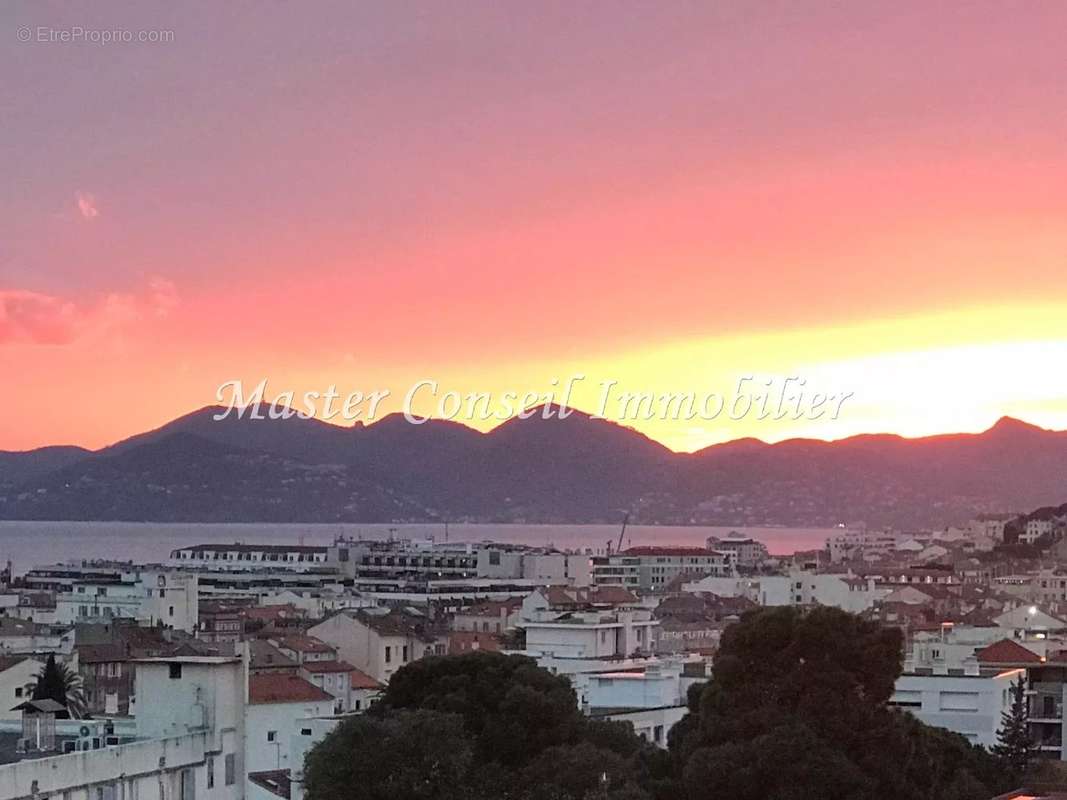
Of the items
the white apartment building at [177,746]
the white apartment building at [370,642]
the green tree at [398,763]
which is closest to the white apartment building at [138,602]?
the white apartment building at [370,642]

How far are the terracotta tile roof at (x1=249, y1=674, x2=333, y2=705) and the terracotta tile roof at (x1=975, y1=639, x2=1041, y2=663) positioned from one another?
1726cm

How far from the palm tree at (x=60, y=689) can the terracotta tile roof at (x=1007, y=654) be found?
873 inches

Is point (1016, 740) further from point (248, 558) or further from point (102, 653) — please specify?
point (248, 558)

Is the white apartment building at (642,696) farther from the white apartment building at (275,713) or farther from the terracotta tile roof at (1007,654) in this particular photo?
the terracotta tile roof at (1007,654)

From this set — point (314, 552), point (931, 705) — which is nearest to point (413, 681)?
point (931, 705)

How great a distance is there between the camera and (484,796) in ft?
105

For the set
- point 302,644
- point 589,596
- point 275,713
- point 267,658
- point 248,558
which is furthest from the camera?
point 248,558

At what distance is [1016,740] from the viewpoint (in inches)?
1631

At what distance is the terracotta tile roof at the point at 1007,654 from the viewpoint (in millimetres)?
54281

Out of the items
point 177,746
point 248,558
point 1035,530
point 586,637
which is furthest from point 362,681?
point 1035,530

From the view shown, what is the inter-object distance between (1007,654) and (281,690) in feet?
64.3

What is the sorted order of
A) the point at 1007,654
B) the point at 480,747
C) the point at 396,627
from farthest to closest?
the point at 396,627
the point at 1007,654
the point at 480,747

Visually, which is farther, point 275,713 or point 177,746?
point 275,713

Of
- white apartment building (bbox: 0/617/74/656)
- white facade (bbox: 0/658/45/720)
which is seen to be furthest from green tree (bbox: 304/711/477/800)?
white apartment building (bbox: 0/617/74/656)
